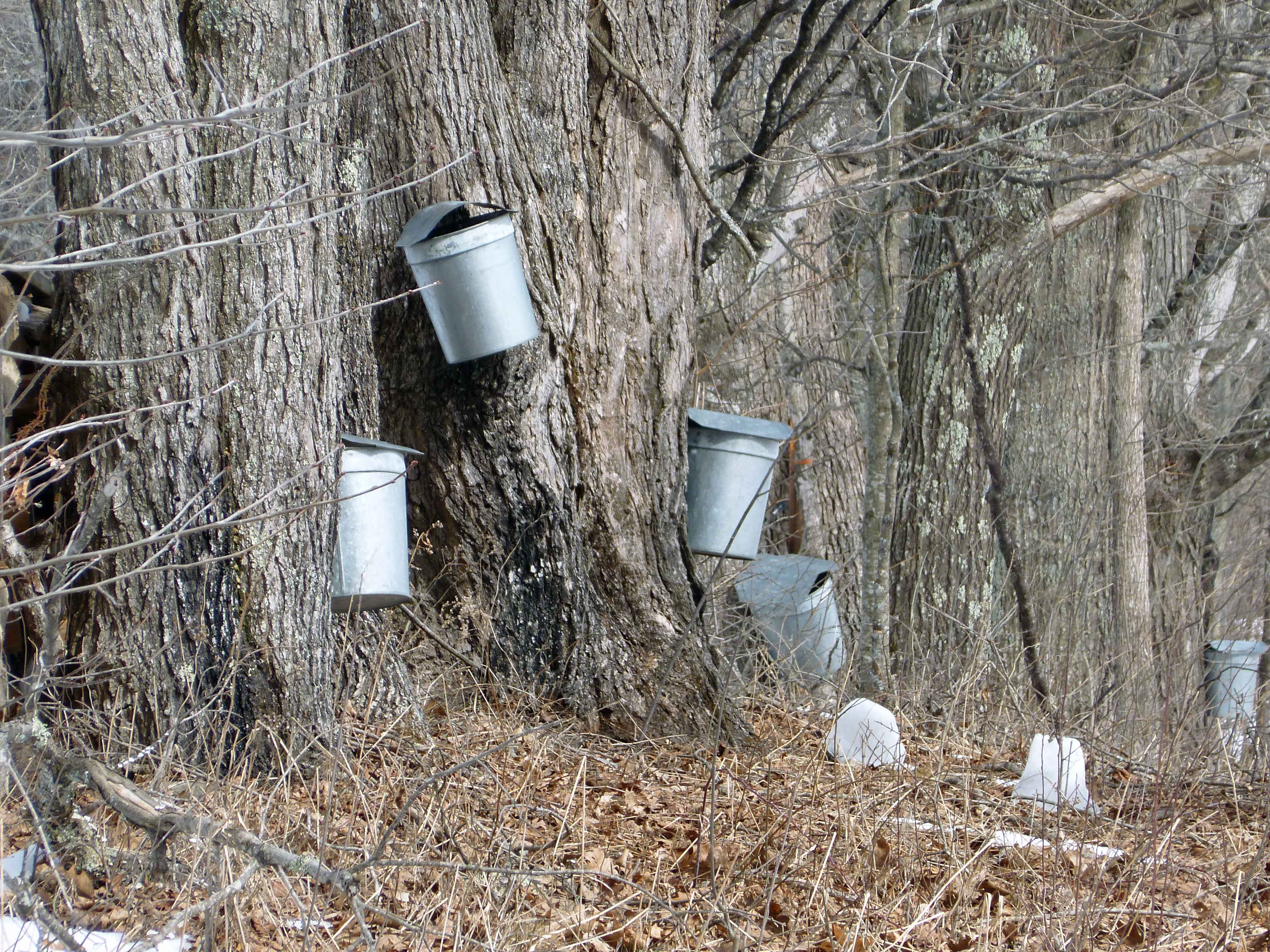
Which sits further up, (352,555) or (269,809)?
(352,555)

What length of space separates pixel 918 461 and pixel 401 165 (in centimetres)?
326

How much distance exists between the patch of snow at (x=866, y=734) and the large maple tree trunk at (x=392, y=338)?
17.3 inches

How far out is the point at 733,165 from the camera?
5023 mm

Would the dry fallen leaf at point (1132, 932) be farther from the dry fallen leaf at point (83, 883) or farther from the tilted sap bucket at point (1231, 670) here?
the tilted sap bucket at point (1231, 670)

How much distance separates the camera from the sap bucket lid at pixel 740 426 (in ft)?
12.3

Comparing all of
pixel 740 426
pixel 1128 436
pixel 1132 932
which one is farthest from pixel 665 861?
pixel 1128 436

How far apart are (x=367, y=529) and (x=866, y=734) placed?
5.12ft

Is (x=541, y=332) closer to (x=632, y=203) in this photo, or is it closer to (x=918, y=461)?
(x=632, y=203)

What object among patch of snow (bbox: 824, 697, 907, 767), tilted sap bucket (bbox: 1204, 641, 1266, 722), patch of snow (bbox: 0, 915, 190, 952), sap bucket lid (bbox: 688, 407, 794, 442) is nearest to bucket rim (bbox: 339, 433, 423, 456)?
sap bucket lid (bbox: 688, 407, 794, 442)

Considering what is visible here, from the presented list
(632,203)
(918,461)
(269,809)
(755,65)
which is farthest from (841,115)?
(269,809)

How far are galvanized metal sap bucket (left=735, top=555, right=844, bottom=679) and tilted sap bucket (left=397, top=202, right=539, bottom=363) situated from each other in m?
1.77

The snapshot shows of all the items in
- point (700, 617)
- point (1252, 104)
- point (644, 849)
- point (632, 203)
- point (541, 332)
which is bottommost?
point (644, 849)

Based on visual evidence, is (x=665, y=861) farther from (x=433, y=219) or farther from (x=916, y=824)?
(x=433, y=219)

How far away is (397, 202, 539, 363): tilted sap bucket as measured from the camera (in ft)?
10.0
